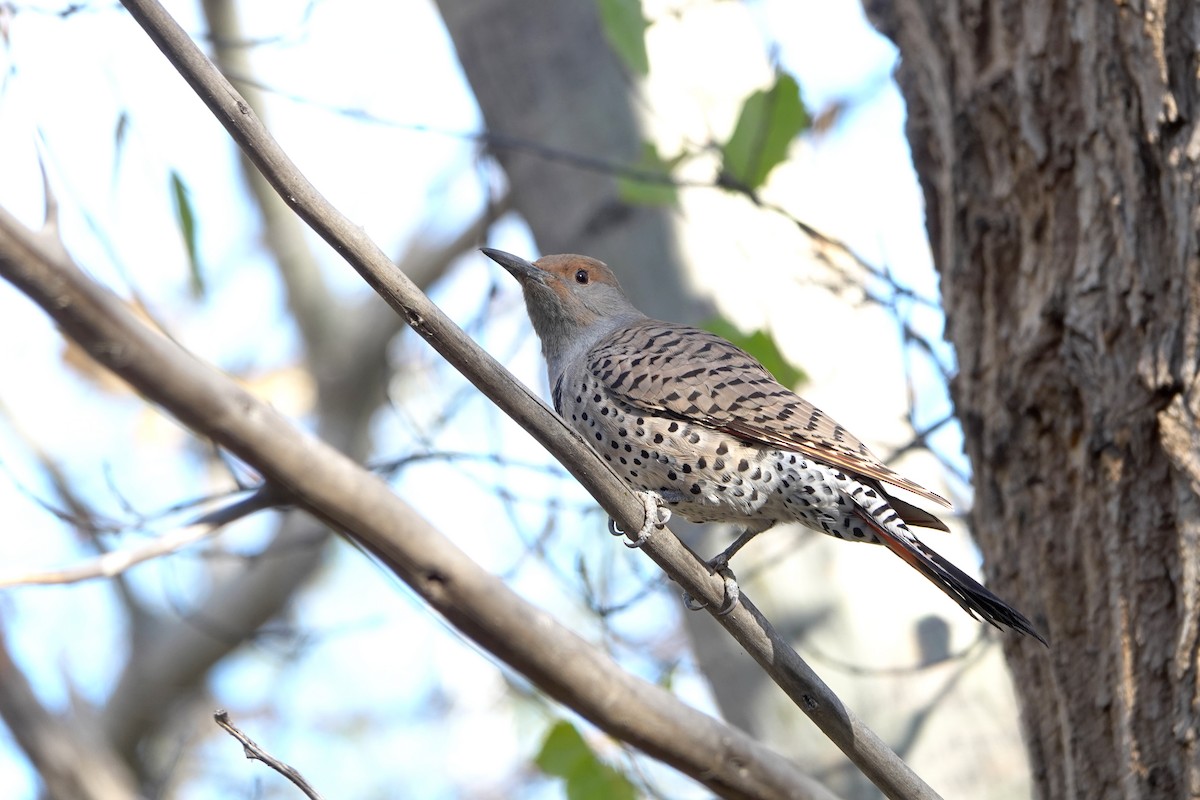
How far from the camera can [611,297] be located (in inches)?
185

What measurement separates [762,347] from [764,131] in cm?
72

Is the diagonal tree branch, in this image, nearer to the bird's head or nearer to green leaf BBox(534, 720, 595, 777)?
green leaf BBox(534, 720, 595, 777)

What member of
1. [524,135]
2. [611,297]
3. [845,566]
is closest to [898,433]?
[845,566]

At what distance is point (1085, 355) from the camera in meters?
3.00

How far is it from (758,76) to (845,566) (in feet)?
7.76

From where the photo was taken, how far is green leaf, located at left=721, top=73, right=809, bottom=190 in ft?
13.0

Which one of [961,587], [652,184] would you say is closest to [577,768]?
[961,587]

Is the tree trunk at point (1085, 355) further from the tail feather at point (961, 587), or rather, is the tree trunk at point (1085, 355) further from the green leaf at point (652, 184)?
the green leaf at point (652, 184)

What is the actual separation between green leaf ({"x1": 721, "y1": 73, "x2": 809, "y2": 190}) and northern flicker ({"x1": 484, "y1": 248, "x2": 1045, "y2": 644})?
A: 0.61 metres

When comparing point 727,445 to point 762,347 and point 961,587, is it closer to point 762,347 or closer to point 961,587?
point 762,347

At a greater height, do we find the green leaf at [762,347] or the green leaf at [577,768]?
the green leaf at [762,347]

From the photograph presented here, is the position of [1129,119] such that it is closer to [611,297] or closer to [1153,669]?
[1153,669]

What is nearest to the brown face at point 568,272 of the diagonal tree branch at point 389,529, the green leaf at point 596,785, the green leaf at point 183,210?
the green leaf at point 183,210

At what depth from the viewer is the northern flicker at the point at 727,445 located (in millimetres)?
3281
